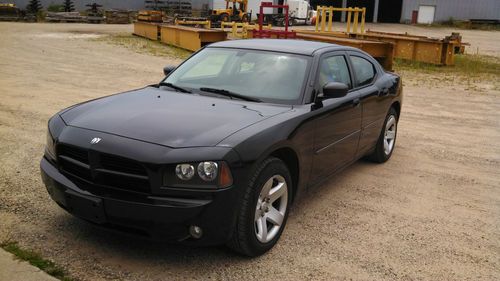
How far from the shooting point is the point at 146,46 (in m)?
20.1

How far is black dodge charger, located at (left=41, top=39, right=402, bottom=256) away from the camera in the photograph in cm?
322

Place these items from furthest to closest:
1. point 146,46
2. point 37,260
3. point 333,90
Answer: point 146,46, point 333,90, point 37,260

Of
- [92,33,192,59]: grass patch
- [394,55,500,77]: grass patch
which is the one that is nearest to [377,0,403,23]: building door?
[394,55,500,77]: grass patch

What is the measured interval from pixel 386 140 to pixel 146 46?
15391mm

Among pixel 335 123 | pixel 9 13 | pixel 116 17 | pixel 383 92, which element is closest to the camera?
pixel 335 123

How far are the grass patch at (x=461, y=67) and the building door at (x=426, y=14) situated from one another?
113 feet

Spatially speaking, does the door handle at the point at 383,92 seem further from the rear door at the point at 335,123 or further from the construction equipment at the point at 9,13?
the construction equipment at the point at 9,13

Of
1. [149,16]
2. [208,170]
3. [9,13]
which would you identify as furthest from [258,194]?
[9,13]

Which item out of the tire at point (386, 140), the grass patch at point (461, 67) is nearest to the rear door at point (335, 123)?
the tire at point (386, 140)

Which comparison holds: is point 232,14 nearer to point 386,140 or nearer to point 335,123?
point 386,140

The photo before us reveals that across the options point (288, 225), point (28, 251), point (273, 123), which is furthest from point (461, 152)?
point (28, 251)

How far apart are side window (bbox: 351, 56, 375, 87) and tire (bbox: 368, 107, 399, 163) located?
0.66 meters

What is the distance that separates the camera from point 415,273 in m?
3.60

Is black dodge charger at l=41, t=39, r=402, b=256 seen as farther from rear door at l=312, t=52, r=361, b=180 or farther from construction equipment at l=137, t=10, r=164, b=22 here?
construction equipment at l=137, t=10, r=164, b=22
